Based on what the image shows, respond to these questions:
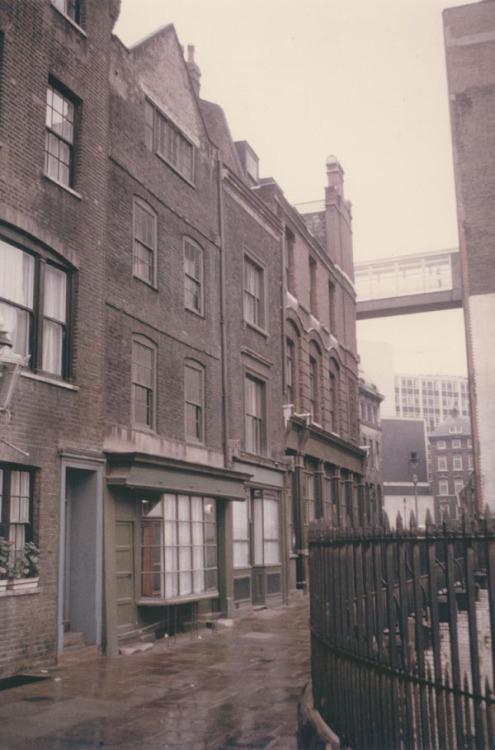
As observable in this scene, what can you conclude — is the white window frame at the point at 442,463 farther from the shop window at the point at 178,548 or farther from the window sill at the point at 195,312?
the shop window at the point at 178,548

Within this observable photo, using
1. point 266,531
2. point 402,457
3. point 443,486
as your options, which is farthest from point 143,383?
point 443,486

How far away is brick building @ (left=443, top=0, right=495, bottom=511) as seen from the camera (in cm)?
3625

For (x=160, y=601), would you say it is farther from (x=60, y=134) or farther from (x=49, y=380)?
(x=60, y=134)

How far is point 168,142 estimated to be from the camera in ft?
61.0

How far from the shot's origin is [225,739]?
786 centimetres

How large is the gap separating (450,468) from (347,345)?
6562 cm

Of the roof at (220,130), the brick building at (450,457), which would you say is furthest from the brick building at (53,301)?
the brick building at (450,457)

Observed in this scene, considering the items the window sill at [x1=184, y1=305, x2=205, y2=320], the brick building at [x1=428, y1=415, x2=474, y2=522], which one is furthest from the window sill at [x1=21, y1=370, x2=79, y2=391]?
the brick building at [x1=428, y1=415, x2=474, y2=522]

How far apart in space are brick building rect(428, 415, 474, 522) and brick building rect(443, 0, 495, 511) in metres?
61.6

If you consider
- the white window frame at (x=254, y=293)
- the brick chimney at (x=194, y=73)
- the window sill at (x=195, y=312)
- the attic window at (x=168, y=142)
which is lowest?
the window sill at (x=195, y=312)

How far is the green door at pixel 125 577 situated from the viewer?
570 inches

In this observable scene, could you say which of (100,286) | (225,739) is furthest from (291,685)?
(100,286)

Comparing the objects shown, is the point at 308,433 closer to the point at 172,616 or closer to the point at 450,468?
the point at 172,616

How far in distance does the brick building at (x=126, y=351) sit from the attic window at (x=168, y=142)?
0.06m
